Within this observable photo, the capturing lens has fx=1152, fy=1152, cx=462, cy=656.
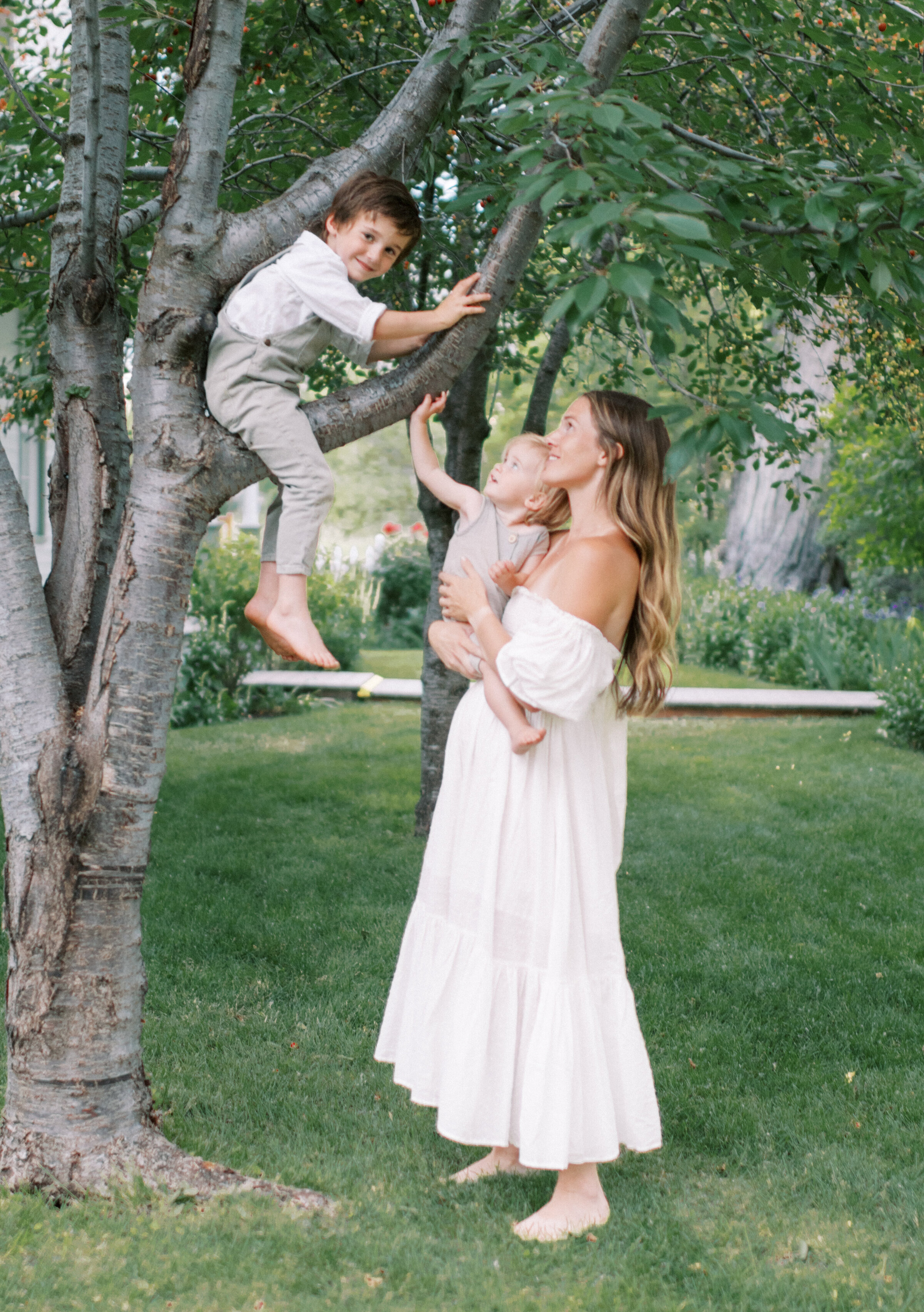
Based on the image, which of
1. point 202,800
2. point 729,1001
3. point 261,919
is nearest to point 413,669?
point 202,800

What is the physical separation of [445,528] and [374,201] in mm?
3400

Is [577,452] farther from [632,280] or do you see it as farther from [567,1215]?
[567,1215]

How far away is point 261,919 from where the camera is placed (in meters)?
5.24

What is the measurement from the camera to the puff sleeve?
8.43 ft

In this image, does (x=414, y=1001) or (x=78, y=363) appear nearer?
(x=414, y=1001)

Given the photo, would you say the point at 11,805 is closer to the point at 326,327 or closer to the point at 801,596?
the point at 326,327

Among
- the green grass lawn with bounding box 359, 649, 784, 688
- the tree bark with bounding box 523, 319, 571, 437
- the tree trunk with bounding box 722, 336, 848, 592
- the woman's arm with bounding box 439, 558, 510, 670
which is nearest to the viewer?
the woman's arm with bounding box 439, 558, 510, 670

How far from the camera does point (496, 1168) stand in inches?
119

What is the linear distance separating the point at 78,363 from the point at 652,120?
5.44 ft

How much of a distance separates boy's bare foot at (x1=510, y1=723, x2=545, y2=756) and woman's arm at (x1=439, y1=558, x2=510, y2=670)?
0.17 meters

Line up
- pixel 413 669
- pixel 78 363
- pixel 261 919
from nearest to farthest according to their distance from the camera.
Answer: pixel 78 363
pixel 261 919
pixel 413 669

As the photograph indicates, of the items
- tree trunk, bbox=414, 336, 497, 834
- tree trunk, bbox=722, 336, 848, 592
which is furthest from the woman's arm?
tree trunk, bbox=722, 336, 848, 592

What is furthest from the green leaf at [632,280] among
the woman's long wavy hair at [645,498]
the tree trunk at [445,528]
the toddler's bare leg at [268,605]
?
the tree trunk at [445,528]

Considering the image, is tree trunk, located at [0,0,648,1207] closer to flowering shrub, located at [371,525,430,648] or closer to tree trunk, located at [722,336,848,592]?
flowering shrub, located at [371,525,430,648]
